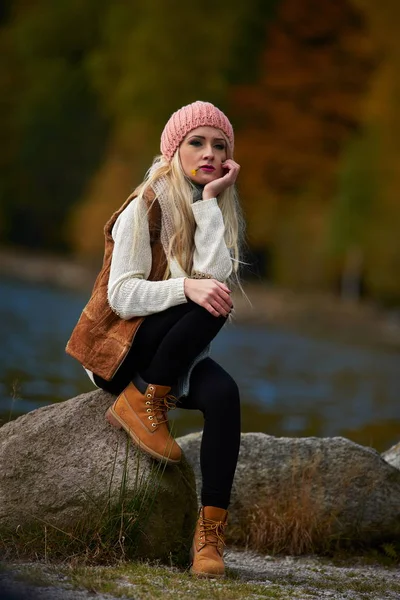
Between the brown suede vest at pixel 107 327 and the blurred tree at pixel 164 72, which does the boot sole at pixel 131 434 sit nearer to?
the brown suede vest at pixel 107 327

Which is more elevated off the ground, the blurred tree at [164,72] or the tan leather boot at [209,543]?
the blurred tree at [164,72]

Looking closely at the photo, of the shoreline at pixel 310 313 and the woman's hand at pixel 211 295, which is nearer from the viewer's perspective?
the woman's hand at pixel 211 295

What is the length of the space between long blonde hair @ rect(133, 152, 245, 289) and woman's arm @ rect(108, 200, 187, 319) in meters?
0.06

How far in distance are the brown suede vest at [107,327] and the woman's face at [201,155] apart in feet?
0.54

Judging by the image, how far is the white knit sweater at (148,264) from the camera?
10.5ft

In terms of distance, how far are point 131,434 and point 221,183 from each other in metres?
0.83

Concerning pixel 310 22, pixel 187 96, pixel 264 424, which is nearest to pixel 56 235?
pixel 187 96

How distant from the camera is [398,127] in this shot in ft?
54.3

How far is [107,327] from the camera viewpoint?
3.31 m

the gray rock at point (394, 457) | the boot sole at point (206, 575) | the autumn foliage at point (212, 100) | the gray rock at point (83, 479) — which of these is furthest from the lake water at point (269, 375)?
the boot sole at point (206, 575)

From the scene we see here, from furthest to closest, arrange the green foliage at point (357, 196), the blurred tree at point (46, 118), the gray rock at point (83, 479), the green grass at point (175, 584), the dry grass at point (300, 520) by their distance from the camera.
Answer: the blurred tree at point (46, 118) < the green foliage at point (357, 196) < the dry grass at point (300, 520) < the gray rock at point (83, 479) < the green grass at point (175, 584)

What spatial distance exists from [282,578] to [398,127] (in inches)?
548

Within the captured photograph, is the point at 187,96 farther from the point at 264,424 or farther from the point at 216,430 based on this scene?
the point at 216,430

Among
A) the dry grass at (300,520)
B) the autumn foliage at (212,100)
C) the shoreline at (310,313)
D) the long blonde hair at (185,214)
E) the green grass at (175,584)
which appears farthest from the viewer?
the autumn foliage at (212,100)
